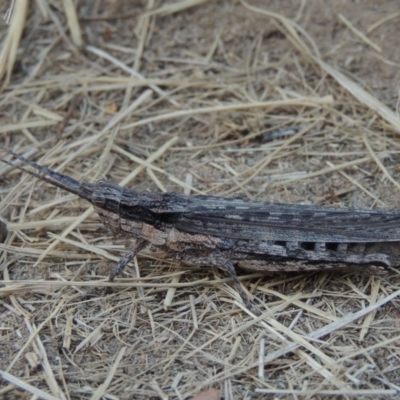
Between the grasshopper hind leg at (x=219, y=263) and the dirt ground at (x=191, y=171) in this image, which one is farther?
the grasshopper hind leg at (x=219, y=263)

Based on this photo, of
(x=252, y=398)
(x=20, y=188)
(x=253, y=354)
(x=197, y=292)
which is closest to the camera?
(x=252, y=398)

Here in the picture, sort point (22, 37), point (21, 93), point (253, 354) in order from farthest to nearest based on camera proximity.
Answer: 1. point (22, 37)
2. point (21, 93)
3. point (253, 354)

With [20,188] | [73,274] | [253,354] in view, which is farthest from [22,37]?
[253,354]

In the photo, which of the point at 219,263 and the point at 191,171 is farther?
the point at 191,171

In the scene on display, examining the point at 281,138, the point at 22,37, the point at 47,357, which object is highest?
the point at 22,37

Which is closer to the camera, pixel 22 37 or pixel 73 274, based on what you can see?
pixel 73 274

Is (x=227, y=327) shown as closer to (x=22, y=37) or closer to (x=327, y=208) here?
(x=327, y=208)

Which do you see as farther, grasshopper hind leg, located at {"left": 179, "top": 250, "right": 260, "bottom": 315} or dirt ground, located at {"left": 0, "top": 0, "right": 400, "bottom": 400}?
grasshopper hind leg, located at {"left": 179, "top": 250, "right": 260, "bottom": 315}

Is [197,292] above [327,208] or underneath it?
underneath
